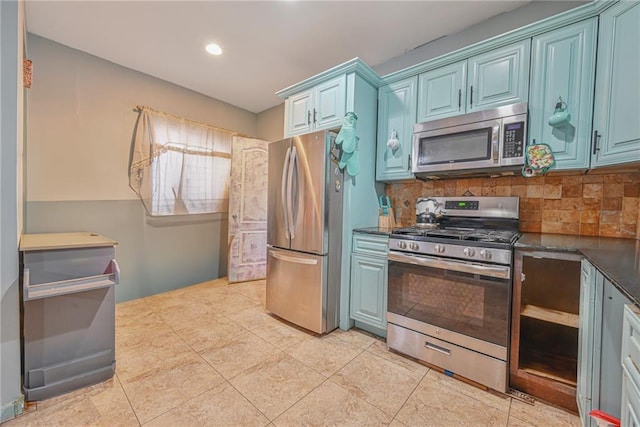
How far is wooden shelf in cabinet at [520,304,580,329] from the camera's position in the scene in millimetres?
1478

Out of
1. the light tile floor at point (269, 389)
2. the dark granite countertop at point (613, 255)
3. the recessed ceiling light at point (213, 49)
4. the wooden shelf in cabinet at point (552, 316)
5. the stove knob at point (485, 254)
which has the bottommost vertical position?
the light tile floor at point (269, 389)

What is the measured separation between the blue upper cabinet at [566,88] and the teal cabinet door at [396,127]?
2.77ft

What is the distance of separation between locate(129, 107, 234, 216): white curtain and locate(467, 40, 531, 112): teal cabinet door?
3156mm

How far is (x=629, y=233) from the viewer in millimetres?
1730

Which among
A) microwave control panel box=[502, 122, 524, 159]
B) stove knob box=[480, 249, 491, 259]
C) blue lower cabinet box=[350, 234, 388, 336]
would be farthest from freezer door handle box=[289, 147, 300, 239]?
microwave control panel box=[502, 122, 524, 159]

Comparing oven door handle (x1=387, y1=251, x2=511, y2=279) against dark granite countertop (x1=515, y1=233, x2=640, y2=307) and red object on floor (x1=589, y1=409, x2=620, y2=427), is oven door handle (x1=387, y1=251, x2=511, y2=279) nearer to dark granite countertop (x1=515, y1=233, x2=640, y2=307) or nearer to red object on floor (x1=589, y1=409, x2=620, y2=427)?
dark granite countertop (x1=515, y1=233, x2=640, y2=307)

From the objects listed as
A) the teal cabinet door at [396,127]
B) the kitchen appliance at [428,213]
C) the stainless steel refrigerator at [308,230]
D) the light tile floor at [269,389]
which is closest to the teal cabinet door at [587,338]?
the light tile floor at [269,389]

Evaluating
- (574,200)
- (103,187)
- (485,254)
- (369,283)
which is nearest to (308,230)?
(369,283)

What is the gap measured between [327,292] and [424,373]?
2.93 feet

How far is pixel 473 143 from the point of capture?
2.01 meters

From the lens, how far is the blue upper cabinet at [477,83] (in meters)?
1.86

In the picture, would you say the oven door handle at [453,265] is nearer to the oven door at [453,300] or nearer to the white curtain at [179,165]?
the oven door at [453,300]

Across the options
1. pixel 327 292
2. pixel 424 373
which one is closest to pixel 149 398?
pixel 327 292

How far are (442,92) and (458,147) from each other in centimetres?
50
